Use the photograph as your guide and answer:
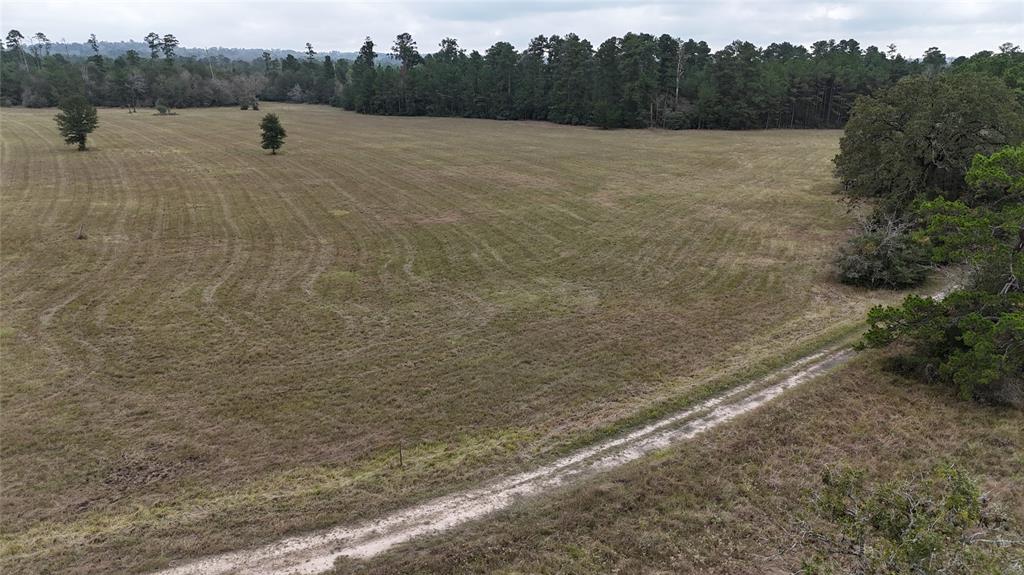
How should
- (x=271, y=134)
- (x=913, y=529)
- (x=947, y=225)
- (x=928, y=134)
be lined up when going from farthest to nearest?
(x=271, y=134) → (x=928, y=134) → (x=947, y=225) → (x=913, y=529)

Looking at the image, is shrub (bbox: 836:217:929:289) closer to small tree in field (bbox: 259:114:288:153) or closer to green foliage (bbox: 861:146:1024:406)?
green foliage (bbox: 861:146:1024:406)

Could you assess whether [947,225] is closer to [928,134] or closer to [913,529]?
[913,529]

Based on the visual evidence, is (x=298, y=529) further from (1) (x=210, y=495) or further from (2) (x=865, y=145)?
(2) (x=865, y=145)

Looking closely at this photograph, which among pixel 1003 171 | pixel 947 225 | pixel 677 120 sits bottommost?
pixel 947 225

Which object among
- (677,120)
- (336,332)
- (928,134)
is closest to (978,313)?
(928,134)

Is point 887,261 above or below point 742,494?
above

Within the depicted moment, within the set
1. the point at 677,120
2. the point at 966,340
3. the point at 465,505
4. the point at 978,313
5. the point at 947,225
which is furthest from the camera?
the point at 677,120

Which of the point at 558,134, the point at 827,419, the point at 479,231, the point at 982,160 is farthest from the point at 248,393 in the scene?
the point at 558,134

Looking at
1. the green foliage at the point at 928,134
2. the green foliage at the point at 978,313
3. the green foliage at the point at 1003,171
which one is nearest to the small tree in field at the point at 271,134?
the green foliage at the point at 928,134
